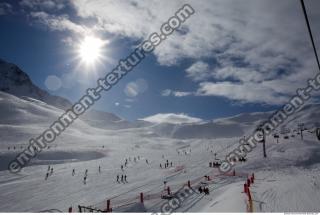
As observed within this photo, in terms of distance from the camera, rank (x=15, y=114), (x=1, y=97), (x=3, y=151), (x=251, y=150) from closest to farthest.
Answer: (x=251, y=150) → (x=3, y=151) → (x=15, y=114) → (x=1, y=97)

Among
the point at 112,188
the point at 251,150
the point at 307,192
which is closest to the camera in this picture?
the point at 307,192

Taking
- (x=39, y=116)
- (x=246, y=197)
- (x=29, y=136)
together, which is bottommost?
(x=246, y=197)

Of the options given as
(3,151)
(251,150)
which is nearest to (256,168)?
(251,150)

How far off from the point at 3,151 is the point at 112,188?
39.3m

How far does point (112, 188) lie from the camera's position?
88.6ft

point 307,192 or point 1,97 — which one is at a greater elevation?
point 1,97

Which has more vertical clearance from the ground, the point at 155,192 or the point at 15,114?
the point at 15,114

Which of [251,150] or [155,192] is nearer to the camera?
[155,192]

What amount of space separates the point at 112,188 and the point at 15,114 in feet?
405

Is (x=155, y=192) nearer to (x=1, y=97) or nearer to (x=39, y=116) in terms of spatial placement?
(x=39, y=116)

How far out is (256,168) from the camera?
34.9 metres

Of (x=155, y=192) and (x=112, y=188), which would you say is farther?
(x=112, y=188)

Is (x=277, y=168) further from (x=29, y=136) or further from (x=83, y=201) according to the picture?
(x=29, y=136)

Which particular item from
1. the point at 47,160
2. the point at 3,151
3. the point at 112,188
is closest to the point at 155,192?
the point at 112,188
